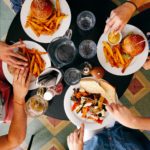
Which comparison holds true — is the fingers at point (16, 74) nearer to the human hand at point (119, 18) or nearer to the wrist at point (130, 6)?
the human hand at point (119, 18)

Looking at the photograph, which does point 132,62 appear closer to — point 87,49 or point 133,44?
point 133,44

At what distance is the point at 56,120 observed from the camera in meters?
2.17

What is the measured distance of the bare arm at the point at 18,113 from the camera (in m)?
1.46

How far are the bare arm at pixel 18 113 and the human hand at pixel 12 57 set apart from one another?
0.12ft

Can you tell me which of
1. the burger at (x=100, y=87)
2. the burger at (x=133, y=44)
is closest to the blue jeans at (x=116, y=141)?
the burger at (x=100, y=87)

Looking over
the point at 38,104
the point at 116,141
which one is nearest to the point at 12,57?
the point at 38,104

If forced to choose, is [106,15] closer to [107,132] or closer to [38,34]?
[38,34]

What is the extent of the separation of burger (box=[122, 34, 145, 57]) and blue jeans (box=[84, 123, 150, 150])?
481mm

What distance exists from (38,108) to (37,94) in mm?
73

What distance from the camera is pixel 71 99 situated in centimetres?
151

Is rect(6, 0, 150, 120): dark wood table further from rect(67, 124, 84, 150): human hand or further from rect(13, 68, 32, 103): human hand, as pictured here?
rect(67, 124, 84, 150): human hand

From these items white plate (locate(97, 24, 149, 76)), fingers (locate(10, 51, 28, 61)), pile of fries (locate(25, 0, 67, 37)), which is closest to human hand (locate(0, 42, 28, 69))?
fingers (locate(10, 51, 28, 61))

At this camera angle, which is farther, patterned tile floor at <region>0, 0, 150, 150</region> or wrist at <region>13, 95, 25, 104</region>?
patterned tile floor at <region>0, 0, 150, 150</region>

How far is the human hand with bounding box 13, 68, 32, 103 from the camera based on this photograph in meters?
1.46
